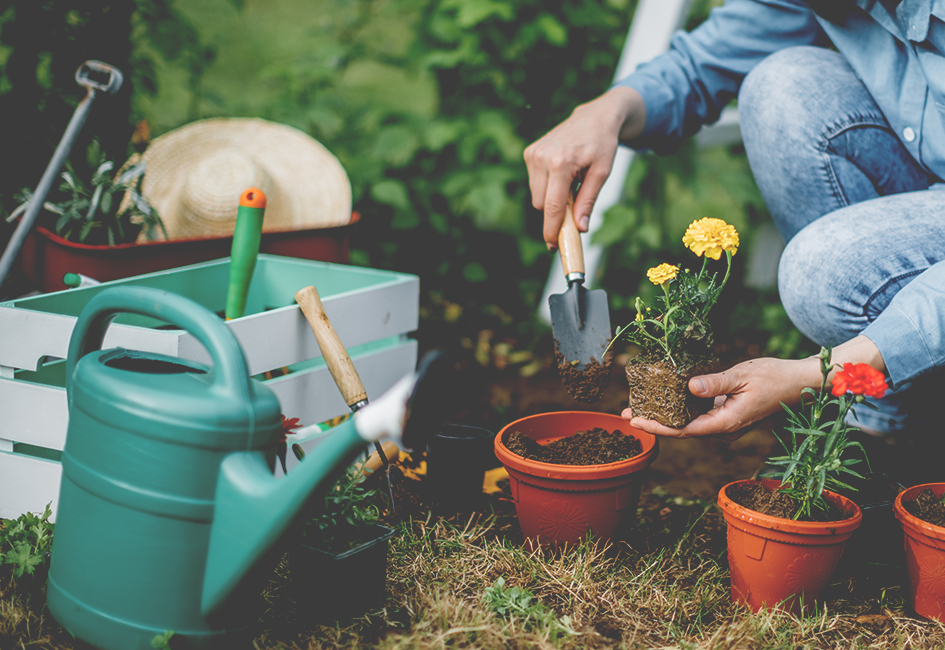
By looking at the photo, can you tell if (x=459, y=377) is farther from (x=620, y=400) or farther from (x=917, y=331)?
(x=917, y=331)

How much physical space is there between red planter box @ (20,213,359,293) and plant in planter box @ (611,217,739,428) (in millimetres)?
994

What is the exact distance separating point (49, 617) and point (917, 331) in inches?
58.3

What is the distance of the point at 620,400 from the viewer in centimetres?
237

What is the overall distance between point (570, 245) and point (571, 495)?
0.50m

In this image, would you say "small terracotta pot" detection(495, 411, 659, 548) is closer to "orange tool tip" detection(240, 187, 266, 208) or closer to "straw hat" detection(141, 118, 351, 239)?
"orange tool tip" detection(240, 187, 266, 208)

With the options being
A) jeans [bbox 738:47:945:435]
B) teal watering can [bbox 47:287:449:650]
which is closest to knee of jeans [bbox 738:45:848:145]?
jeans [bbox 738:47:945:435]

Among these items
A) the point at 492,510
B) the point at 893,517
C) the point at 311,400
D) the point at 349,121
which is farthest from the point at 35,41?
the point at 893,517

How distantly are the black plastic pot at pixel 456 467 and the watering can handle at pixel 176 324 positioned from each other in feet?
1.85

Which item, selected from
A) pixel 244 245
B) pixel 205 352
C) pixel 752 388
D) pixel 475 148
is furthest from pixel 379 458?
pixel 475 148

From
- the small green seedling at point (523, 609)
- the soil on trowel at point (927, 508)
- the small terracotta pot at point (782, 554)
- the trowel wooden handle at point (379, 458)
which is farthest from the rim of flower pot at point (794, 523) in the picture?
the trowel wooden handle at point (379, 458)

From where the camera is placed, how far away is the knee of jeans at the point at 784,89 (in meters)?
A: 1.72

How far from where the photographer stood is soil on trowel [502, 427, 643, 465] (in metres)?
1.42

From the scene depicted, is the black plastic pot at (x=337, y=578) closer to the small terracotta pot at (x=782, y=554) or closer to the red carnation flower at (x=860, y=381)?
the small terracotta pot at (x=782, y=554)

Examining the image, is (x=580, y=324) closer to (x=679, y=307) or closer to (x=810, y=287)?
(x=679, y=307)
